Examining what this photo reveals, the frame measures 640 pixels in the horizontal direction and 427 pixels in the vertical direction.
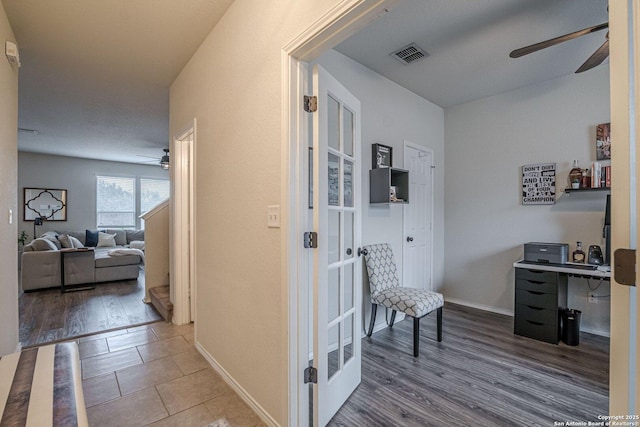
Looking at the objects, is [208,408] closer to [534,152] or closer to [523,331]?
[523,331]

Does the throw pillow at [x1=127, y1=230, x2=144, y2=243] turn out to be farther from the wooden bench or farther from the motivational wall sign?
the motivational wall sign

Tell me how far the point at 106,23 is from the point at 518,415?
395cm

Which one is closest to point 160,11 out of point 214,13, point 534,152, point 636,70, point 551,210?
point 214,13

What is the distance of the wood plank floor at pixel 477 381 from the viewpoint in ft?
5.70

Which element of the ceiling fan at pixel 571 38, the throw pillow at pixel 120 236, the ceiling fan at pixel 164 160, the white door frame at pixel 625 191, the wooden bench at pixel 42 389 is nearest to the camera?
the white door frame at pixel 625 191

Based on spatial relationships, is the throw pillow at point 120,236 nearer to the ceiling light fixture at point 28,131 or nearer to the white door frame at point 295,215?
the ceiling light fixture at point 28,131

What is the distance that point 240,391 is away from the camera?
1898 millimetres

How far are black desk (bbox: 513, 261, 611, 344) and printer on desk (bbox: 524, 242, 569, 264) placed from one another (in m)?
0.09

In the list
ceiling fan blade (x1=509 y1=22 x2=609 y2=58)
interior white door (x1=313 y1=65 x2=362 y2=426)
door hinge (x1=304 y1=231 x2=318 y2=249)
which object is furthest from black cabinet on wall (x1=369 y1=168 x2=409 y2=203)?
door hinge (x1=304 y1=231 x2=318 y2=249)

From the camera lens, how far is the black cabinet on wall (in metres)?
2.79

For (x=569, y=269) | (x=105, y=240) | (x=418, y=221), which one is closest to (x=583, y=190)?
(x=569, y=269)

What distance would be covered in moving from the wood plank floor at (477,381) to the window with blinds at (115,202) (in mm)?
7859

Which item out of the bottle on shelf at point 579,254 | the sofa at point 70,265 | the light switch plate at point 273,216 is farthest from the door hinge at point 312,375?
the sofa at point 70,265

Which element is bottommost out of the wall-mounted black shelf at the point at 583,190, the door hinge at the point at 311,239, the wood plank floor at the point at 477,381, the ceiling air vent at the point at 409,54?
the wood plank floor at the point at 477,381
